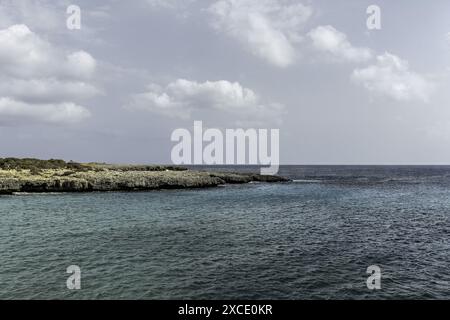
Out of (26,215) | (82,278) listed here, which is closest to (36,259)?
(82,278)

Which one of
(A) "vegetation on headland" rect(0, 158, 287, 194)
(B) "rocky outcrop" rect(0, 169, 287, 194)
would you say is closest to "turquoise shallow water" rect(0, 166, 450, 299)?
(B) "rocky outcrop" rect(0, 169, 287, 194)

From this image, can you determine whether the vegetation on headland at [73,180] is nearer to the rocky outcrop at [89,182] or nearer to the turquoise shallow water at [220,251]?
the rocky outcrop at [89,182]

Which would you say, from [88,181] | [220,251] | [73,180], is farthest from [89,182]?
[220,251]

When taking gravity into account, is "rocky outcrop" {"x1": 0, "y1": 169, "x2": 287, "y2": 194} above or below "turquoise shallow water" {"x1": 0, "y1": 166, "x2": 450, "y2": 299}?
above

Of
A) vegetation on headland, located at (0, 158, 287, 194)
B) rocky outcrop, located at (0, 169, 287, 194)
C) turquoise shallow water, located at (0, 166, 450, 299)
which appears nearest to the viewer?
turquoise shallow water, located at (0, 166, 450, 299)

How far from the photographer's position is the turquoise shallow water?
70.0 feet

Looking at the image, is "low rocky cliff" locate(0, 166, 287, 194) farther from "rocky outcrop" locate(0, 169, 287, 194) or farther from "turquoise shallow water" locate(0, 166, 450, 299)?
"turquoise shallow water" locate(0, 166, 450, 299)

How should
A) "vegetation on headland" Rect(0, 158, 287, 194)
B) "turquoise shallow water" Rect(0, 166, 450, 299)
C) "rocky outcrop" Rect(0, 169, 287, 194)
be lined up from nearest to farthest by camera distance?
"turquoise shallow water" Rect(0, 166, 450, 299) < "rocky outcrop" Rect(0, 169, 287, 194) < "vegetation on headland" Rect(0, 158, 287, 194)

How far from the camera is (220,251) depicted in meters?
29.7

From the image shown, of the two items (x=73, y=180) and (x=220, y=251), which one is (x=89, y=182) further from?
(x=220, y=251)

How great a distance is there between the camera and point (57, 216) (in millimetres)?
45062

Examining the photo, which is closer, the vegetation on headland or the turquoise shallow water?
the turquoise shallow water

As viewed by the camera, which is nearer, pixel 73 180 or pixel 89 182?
pixel 73 180
